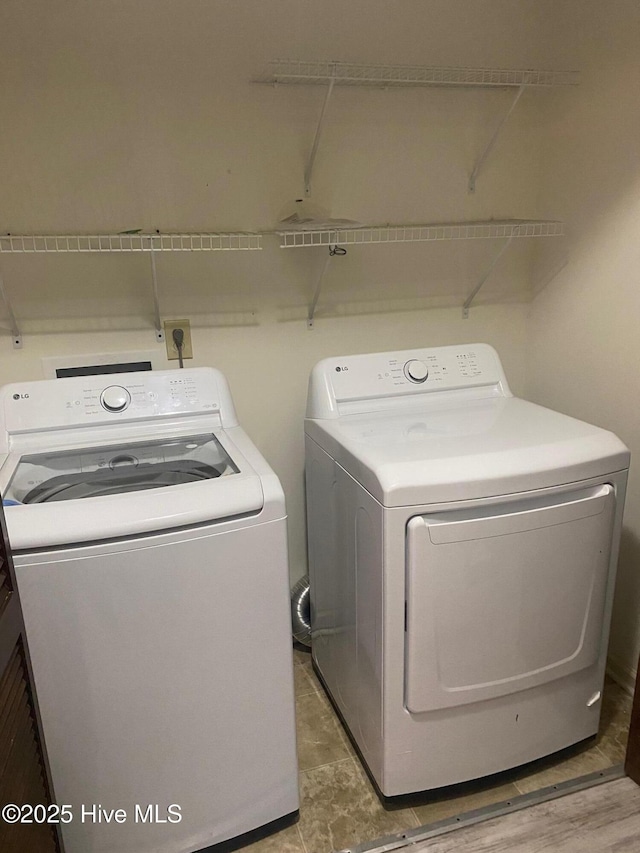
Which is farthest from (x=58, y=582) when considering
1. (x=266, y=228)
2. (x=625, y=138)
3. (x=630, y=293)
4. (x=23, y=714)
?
(x=625, y=138)

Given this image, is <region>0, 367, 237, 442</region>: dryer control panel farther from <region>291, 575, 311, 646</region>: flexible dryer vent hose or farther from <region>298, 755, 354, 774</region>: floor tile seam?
<region>298, 755, 354, 774</region>: floor tile seam

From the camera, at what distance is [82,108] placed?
1.77 m

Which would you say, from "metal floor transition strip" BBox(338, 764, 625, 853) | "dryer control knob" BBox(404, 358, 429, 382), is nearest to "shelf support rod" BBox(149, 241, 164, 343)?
"dryer control knob" BBox(404, 358, 429, 382)

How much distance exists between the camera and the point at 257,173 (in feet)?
6.42

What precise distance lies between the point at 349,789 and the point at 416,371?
3.95 ft

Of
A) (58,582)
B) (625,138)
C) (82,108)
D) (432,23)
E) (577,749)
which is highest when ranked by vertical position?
(432,23)

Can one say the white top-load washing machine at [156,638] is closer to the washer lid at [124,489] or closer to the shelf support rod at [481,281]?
the washer lid at [124,489]

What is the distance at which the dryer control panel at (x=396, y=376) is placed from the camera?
6.15 ft

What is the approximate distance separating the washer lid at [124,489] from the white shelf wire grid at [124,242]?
0.54 m

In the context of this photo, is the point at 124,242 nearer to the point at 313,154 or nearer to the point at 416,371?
the point at 313,154

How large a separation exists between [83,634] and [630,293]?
1723mm

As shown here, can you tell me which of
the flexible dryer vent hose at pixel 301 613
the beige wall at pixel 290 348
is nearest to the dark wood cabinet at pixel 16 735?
the beige wall at pixel 290 348

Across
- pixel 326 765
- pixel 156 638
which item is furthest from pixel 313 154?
pixel 326 765

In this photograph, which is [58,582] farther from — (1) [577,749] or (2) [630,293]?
(2) [630,293]
